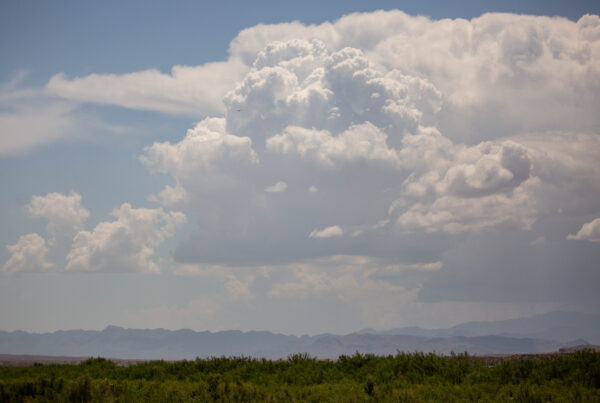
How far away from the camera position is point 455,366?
1089 inches

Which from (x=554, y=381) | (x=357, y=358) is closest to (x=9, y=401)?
(x=357, y=358)

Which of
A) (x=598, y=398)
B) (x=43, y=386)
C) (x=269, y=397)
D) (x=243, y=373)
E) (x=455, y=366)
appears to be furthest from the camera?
(x=243, y=373)

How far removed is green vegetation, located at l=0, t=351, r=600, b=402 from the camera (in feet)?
74.7

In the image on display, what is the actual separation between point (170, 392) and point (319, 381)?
8127mm

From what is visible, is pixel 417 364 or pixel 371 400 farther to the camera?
pixel 417 364

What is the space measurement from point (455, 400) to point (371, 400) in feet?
11.0

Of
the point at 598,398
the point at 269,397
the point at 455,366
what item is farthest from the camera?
the point at 455,366

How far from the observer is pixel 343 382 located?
27453mm

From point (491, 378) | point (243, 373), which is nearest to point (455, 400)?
point (491, 378)

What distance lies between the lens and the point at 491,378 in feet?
84.1

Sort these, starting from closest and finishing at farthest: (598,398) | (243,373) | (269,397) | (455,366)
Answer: (598,398)
(269,397)
(455,366)
(243,373)

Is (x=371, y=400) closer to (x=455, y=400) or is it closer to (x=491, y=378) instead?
(x=455, y=400)

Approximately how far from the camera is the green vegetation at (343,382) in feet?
74.7

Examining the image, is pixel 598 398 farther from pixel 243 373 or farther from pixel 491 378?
pixel 243 373
